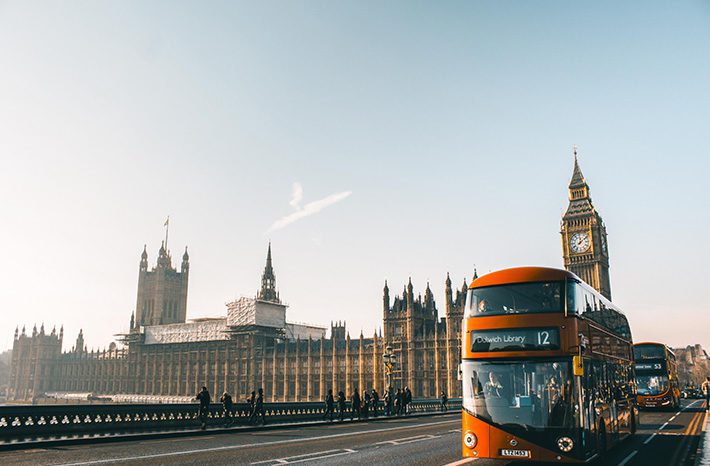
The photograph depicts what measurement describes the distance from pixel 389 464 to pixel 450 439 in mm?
6847

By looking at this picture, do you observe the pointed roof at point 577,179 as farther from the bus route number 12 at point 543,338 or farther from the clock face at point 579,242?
the bus route number 12 at point 543,338

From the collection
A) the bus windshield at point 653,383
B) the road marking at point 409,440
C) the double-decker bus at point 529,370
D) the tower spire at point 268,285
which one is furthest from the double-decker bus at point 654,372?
the tower spire at point 268,285

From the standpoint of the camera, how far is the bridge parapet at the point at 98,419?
19.2m

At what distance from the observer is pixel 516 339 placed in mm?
11914

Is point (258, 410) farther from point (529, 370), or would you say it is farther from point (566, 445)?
point (566, 445)

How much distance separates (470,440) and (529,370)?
6.42ft

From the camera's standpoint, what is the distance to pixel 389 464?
43.0 ft

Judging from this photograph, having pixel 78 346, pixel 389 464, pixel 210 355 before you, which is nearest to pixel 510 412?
pixel 389 464

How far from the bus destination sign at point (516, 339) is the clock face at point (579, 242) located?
108724mm

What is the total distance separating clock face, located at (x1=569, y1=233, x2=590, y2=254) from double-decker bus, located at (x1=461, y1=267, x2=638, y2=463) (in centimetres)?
10747

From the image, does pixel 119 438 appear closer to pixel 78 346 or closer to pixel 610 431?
pixel 610 431

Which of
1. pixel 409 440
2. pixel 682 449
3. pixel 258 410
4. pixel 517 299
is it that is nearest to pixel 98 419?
pixel 258 410

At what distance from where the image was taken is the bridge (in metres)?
14.0

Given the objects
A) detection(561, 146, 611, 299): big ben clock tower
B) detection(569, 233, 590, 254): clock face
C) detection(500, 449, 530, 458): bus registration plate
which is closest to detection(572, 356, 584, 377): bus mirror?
detection(500, 449, 530, 458): bus registration plate
